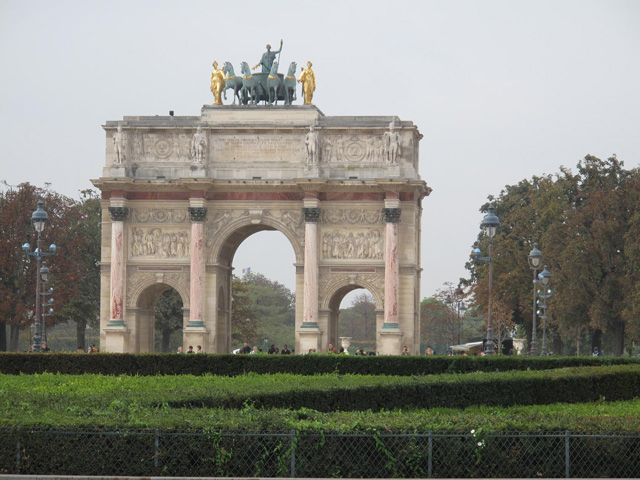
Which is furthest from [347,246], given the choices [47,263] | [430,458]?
[430,458]

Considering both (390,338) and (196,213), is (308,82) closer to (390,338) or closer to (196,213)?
(196,213)

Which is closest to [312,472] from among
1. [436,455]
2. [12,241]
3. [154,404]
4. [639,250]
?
[436,455]

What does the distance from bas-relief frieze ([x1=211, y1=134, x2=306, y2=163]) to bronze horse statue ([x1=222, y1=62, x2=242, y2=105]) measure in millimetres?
2289

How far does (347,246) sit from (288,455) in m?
42.6

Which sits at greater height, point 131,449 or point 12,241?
point 12,241

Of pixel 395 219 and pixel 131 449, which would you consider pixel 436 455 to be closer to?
pixel 131 449

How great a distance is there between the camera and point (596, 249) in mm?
63156

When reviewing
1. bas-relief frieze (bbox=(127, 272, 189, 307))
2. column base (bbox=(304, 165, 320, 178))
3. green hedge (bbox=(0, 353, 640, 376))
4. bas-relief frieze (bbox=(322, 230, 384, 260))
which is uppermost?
column base (bbox=(304, 165, 320, 178))

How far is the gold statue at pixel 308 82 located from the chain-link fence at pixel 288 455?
44123 millimetres

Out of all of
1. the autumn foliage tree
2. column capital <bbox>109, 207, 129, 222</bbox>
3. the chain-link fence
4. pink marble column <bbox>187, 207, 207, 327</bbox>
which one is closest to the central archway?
pink marble column <bbox>187, 207, 207, 327</bbox>

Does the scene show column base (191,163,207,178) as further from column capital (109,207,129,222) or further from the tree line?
the tree line

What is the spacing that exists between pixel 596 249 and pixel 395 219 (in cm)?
1262

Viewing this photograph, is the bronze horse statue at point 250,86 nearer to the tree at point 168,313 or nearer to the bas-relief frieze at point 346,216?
the bas-relief frieze at point 346,216

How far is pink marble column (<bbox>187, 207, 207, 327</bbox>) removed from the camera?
187 ft
